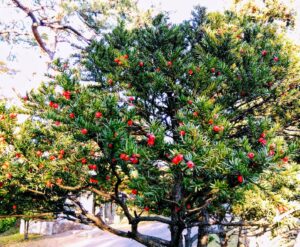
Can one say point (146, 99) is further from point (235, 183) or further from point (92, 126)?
point (235, 183)

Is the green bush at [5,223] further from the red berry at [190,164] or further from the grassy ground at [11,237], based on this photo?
the red berry at [190,164]

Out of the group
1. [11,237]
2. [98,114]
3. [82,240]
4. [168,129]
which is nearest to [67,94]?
[98,114]

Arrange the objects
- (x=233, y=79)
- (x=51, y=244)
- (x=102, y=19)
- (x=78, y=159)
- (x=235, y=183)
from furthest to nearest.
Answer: (x=51, y=244)
(x=102, y=19)
(x=233, y=79)
(x=78, y=159)
(x=235, y=183)

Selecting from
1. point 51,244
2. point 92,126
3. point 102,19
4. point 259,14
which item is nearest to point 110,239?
point 51,244

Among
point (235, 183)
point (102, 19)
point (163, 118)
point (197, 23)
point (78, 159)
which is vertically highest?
point (102, 19)

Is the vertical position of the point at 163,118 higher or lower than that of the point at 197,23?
lower

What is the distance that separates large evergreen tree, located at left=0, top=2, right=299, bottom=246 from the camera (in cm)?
282

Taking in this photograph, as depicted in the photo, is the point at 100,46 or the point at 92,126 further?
the point at 100,46

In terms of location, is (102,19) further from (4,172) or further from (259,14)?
(4,172)

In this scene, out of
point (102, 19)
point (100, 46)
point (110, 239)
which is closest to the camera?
point (100, 46)

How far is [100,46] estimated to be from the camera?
4523 millimetres

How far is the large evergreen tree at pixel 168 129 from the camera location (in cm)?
282

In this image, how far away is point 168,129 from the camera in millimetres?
4523

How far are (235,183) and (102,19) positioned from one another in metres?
10.1
